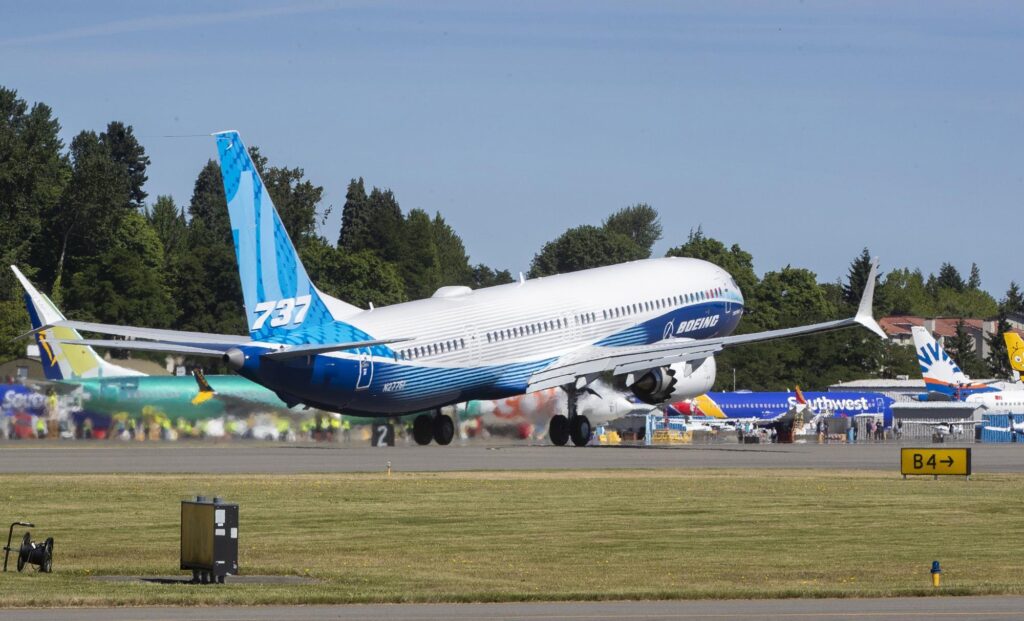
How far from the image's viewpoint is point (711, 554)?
33.1m

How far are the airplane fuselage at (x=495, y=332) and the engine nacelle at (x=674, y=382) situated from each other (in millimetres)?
1784

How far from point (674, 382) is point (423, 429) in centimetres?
1033

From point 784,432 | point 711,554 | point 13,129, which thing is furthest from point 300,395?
point 13,129

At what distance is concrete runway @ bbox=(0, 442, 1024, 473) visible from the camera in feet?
191

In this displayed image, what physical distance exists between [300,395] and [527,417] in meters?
17.7

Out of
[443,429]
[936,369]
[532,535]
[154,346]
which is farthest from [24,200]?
[532,535]

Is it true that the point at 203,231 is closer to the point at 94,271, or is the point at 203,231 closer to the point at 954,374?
the point at 94,271

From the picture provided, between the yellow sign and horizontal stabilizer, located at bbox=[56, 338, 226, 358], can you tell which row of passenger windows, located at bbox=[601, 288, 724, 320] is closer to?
the yellow sign

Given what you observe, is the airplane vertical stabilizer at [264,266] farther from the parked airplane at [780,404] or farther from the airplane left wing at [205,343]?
the parked airplane at [780,404]

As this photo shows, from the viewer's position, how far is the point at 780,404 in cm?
12300

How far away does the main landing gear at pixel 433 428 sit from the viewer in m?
69.2

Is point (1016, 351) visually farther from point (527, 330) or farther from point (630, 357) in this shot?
point (527, 330)

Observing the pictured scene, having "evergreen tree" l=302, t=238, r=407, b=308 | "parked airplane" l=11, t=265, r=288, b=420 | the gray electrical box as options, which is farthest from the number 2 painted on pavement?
"evergreen tree" l=302, t=238, r=407, b=308

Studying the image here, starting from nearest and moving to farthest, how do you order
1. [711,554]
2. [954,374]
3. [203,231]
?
[711,554] < [954,374] < [203,231]
